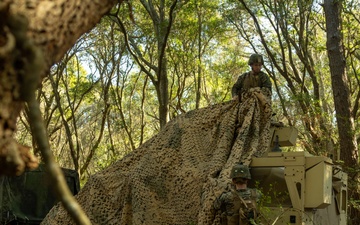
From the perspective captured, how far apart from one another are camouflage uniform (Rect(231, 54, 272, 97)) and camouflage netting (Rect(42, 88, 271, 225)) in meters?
0.39

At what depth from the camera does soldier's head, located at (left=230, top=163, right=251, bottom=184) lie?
7.46 m

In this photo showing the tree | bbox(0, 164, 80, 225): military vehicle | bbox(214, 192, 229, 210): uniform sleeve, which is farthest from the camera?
the tree

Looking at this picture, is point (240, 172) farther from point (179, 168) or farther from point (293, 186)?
point (179, 168)

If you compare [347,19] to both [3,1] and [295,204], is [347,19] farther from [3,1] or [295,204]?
[3,1]

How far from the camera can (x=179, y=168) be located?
9016 millimetres

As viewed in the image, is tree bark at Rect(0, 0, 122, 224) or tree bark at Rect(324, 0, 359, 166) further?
tree bark at Rect(324, 0, 359, 166)

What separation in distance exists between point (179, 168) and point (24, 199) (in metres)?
3.24

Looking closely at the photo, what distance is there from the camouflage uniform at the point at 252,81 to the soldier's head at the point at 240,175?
2.08 metres

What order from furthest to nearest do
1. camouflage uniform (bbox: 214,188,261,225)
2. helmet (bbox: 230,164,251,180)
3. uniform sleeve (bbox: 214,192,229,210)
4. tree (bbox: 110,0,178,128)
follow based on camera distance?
1. tree (bbox: 110,0,178,128)
2. uniform sleeve (bbox: 214,192,229,210)
3. helmet (bbox: 230,164,251,180)
4. camouflage uniform (bbox: 214,188,261,225)

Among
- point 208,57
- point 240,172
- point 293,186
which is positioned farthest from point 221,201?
point 208,57

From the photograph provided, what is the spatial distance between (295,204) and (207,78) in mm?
21044

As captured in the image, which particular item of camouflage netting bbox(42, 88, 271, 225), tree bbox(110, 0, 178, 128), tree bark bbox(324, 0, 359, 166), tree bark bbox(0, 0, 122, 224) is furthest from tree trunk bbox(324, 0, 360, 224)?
tree bark bbox(0, 0, 122, 224)

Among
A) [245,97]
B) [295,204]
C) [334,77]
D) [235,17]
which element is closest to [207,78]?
[235,17]

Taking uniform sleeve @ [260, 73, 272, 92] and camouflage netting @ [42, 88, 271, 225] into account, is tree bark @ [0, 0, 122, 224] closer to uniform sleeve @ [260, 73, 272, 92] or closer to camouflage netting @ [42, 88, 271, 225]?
camouflage netting @ [42, 88, 271, 225]
